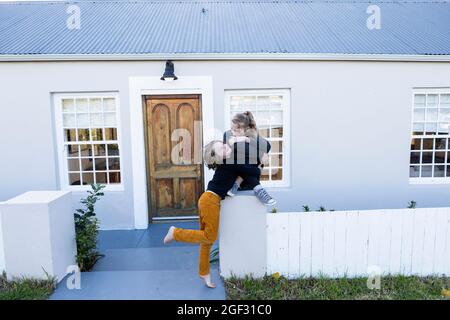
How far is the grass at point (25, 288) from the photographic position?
10.2ft

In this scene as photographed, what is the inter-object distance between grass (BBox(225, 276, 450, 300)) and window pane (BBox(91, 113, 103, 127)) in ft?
12.4

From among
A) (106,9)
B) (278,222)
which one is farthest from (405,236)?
(106,9)

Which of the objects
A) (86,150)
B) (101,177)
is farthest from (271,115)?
(86,150)

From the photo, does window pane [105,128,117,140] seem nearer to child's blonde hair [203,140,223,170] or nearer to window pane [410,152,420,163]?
child's blonde hair [203,140,223,170]

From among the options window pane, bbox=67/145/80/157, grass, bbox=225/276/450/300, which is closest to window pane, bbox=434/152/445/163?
grass, bbox=225/276/450/300

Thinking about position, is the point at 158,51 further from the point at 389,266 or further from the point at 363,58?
the point at 389,266

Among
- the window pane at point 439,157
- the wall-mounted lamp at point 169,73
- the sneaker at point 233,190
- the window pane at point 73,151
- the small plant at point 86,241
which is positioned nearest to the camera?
the sneaker at point 233,190

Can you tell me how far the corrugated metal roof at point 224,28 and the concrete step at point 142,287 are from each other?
12.2 ft

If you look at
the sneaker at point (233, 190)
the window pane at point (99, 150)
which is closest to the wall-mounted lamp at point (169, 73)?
the window pane at point (99, 150)

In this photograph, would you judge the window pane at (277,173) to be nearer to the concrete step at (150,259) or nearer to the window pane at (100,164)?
the concrete step at (150,259)

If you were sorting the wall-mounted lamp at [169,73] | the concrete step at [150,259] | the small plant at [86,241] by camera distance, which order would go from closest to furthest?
the small plant at [86,241] < the concrete step at [150,259] < the wall-mounted lamp at [169,73]

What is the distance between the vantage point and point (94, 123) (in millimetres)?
5543

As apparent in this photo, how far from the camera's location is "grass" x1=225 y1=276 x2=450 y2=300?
3.20 m

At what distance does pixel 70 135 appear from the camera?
221 inches
